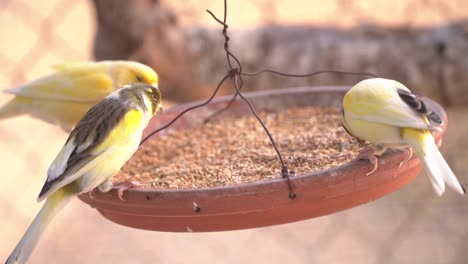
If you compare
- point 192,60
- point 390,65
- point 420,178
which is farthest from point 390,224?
point 192,60

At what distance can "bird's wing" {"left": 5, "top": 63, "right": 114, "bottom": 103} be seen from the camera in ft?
7.95

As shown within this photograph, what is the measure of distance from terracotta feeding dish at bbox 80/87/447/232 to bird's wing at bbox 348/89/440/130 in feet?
0.25

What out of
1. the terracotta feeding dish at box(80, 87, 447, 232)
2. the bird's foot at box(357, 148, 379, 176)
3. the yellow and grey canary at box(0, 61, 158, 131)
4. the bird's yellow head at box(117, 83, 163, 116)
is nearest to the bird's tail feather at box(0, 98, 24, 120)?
the yellow and grey canary at box(0, 61, 158, 131)

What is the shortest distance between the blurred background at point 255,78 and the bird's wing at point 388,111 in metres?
1.49

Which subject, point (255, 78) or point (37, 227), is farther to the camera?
point (255, 78)

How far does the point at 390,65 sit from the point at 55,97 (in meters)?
1.52

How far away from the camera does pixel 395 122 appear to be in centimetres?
172

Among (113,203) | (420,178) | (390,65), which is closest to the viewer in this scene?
(113,203)

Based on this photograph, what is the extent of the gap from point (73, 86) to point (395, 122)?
1.15 meters

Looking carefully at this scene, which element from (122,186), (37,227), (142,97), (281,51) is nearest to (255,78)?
(281,51)

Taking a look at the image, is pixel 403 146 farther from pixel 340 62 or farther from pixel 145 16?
pixel 145 16

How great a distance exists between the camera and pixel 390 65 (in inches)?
129

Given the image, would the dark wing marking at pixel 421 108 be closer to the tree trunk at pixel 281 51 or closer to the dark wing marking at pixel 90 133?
the dark wing marking at pixel 90 133

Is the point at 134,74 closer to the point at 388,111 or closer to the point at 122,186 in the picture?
the point at 122,186
